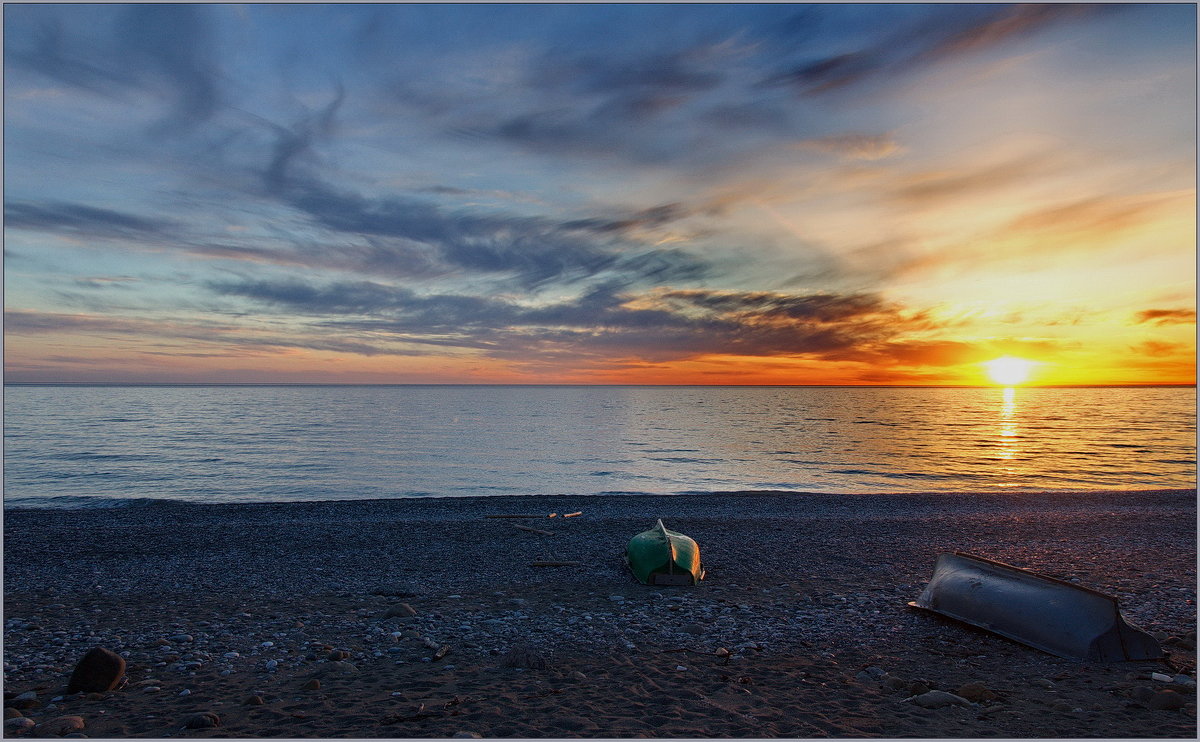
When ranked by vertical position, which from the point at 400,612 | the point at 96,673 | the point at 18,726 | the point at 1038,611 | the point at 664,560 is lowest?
the point at 400,612

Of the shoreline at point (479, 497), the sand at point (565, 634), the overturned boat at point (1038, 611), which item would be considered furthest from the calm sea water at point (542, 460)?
the overturned boat at point (1038, 611)

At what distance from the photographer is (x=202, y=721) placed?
677 centimetres

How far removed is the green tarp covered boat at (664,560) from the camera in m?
12.7

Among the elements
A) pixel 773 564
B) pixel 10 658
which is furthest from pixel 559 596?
pixel 10 658

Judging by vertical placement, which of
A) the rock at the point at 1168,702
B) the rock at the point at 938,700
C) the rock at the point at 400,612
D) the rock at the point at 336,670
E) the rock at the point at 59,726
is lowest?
the rock at the point at 400,612

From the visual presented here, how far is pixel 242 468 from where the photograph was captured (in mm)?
Answer: 35750

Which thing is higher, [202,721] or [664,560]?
[664,560]

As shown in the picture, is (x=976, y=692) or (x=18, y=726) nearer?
(x=18, y=726)

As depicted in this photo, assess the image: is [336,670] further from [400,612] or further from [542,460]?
[542,460]

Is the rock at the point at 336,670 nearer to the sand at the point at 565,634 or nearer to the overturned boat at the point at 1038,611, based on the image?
the sand at the point at 565,634

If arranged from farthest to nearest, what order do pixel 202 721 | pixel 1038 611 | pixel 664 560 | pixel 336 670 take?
pixel 664 560 → pixel 1038 611 → pixel 336 670 → pixel 202 721

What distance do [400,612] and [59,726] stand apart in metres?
4.71

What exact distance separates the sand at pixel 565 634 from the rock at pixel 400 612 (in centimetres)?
5

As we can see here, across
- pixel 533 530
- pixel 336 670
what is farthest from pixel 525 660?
pixel 533 530
